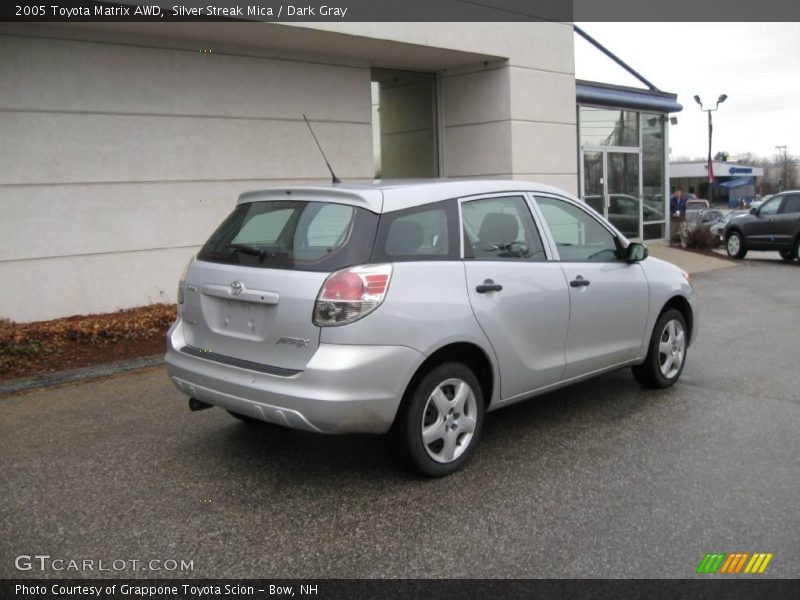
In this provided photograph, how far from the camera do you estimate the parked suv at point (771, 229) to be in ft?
59.1

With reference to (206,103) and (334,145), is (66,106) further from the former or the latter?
(334,145)

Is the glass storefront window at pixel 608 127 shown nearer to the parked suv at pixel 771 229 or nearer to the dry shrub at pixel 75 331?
the parked suv at pixel 771 229

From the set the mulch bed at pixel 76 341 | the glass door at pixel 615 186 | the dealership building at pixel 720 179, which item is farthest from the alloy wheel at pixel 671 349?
the dealership building at pixel 720 179

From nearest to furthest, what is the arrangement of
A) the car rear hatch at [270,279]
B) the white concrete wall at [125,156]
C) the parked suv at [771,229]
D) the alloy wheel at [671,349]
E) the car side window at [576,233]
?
the car rear hatch at [270,279] < the car side window at [576,233] < the alloy wheel at [671,349] < the white concrete wall at [125,156] < the parked suv at [771,229]

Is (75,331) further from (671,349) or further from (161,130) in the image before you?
(671,349)

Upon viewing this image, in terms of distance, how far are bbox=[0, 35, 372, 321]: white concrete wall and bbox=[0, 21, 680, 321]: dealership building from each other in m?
0.02

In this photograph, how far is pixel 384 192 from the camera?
445cm

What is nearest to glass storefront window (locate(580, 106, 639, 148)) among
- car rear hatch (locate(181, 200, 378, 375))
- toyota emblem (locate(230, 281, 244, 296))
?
car rear hatch (locate(181, 200, 378, 375))

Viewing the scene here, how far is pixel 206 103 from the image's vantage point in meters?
10.0

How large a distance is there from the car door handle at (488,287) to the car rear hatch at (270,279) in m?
0.78

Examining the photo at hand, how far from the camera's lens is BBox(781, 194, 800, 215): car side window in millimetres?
18311

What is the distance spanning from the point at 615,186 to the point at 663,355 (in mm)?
12987

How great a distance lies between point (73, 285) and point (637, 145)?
48.6ft

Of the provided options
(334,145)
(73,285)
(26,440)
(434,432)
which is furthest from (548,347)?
(334,145)
